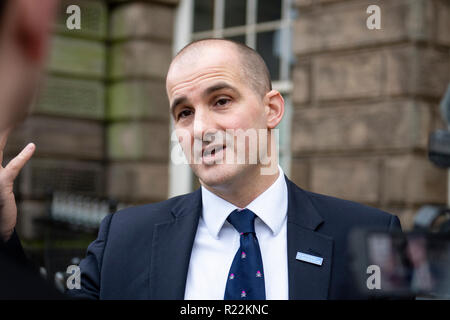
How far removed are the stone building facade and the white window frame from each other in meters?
0.15

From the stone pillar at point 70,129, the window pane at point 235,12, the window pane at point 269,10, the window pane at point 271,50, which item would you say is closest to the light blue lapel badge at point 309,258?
the window pane at point 271,50

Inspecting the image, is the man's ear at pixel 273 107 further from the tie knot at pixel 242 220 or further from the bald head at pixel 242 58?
the tie knot at pixel 242 220

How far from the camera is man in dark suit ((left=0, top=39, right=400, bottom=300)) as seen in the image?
1.60 meters

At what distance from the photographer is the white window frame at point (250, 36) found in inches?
279

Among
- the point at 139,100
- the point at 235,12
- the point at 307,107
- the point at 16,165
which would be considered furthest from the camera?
the point at 139,100

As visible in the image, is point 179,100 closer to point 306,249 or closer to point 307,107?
point 306,249

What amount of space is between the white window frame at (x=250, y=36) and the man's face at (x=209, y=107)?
5.18 metres

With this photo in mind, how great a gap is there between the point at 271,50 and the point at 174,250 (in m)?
5.90

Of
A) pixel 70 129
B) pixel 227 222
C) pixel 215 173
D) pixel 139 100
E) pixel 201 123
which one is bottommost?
pixel 227 222

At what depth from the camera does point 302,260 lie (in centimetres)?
161

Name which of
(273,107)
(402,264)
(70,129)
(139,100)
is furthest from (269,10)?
(402,264)

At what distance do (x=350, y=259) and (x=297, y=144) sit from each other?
16.6ft

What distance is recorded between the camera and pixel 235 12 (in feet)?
25.6
